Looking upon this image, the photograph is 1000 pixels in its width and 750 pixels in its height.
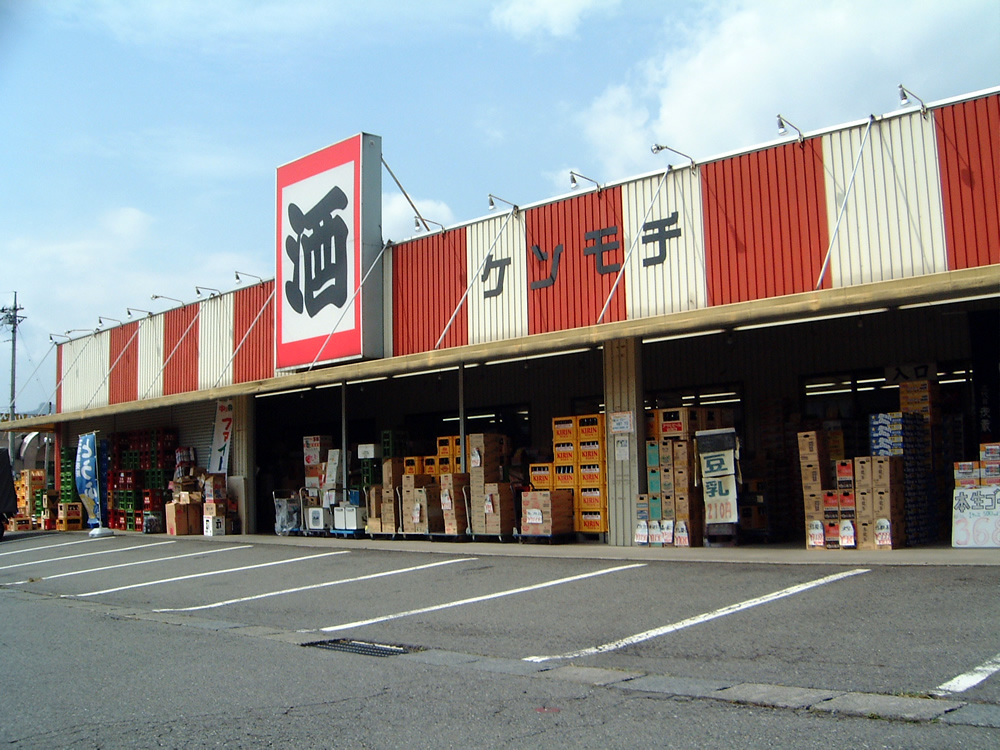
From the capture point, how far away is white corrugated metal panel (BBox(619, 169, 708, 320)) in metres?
15.1

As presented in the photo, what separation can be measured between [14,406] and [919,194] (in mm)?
30245

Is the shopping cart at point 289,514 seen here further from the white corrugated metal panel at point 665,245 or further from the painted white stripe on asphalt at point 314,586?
the white corrugated metal panel at point 665,245

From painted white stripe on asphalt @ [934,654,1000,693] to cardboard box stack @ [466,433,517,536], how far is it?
10806 mm

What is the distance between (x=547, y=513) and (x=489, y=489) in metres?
1.30

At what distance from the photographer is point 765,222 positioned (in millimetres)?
14375

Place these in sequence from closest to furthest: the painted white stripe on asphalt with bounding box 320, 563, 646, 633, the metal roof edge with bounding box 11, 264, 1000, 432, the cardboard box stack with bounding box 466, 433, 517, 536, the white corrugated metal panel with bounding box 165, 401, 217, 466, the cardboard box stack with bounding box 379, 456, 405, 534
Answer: the painted white stripe on asphalt with bounding box 320, 563, 646, 633 < the metal roof edge with bounding box 11, 264, 1000, 432 < the cardboard box stack with bounding box 466, 433, 517, 536 < the cardboard box stack with bounding box 379, 456, 405, 534 < the white corrugated metal panel with bounding box 165, 401, 217, 466

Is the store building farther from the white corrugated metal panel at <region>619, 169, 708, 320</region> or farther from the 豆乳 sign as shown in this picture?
the 豆乳 sign

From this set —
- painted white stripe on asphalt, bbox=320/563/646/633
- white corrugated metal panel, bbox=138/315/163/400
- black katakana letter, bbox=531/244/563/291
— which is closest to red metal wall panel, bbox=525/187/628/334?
black katakana letter, bbox=531/244/563/291

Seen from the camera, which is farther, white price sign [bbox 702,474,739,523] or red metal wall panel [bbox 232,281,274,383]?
red metal wall panel [bbox 232,281,274,383]

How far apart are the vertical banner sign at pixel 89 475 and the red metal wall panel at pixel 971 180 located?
79.3 ft

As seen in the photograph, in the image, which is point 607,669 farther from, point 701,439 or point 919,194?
point 919,194

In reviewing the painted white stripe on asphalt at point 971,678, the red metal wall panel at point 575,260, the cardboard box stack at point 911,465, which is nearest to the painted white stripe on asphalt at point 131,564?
the red metal wall panel at point 575,260

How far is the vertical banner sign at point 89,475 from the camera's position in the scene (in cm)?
2802

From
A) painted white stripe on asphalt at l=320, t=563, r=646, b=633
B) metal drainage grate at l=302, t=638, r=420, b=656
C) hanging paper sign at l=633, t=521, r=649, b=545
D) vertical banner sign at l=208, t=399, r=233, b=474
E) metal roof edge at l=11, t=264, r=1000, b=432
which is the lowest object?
metal drainage grate at l=302, t=638, r=420, b=656
